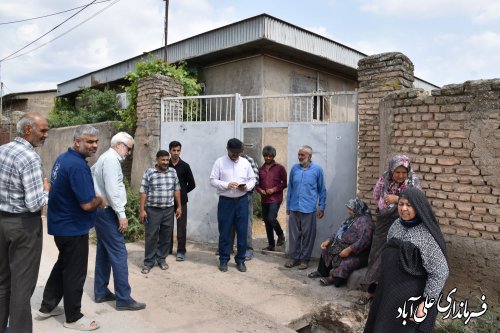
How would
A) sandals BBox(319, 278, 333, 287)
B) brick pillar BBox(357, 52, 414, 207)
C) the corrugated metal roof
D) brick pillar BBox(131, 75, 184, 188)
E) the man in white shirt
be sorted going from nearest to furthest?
1. sandals BBox(319, 278, 333, 287)
2. brick pillar BBox(357, 52, 414, 207)
3. the man in white shirt
4. brick pillar BBox(131, 75, 184, 188)
5. the corrugated metal roof

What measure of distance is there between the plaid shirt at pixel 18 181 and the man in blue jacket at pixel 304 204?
3.34m

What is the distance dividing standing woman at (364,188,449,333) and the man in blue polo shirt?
92.2 inches

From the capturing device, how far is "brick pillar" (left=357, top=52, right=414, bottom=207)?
5.02 meters

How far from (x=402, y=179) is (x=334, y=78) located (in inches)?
279

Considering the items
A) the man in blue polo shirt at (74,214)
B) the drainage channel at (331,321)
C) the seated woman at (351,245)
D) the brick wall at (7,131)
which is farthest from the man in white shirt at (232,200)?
the brick wall at (7,131)

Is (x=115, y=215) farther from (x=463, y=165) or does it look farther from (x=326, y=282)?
(x=463, y=165)

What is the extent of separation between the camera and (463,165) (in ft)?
13.4

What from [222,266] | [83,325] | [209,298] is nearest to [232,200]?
[222,266]

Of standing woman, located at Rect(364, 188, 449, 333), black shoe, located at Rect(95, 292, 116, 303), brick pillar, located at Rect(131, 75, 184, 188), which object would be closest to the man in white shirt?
black shoe, located at Rect(95, 292, 116, 303)

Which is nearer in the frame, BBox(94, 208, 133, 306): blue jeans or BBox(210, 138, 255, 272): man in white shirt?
BBox(94, 208, 133, 306): blue jeans

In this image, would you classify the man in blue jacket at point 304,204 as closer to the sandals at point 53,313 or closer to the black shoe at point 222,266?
the black shoe at point 222,266

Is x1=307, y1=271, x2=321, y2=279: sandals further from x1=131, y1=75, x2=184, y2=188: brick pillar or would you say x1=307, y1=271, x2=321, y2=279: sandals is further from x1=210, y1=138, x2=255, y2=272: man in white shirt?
x1=131, y1=75, x2=184, y2=188: brick pillar

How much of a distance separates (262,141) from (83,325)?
19.0 ft

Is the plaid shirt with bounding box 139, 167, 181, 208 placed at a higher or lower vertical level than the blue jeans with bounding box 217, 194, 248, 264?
higher
